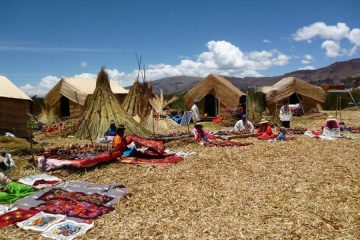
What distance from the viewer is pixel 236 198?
526 cm

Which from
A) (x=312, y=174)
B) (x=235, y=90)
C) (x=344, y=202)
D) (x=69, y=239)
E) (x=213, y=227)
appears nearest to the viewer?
(x=69, y=239)

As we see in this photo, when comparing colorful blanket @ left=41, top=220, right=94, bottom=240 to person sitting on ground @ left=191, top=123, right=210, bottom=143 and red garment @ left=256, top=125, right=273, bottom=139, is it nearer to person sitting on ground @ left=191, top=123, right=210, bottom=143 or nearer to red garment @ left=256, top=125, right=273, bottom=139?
person sitting on ground @ left=191, top=123, right=210, bottom=143

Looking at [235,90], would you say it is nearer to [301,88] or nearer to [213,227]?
[301,88]

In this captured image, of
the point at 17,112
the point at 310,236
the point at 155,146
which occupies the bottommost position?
the point at 310,236

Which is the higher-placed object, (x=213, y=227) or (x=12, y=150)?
(x=12, y=150)

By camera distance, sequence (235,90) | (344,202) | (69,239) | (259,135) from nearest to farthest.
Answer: (69,239)
(344,202)
(259,135)
(235,90)

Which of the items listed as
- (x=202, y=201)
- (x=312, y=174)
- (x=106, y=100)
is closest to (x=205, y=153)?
(x=312, y=174)

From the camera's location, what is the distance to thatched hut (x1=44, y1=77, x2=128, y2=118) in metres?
17.8

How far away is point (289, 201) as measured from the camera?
5.11 m

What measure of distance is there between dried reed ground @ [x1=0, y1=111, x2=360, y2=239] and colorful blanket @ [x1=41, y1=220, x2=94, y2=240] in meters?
0.11

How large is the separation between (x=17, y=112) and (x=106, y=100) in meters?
A: 2.46

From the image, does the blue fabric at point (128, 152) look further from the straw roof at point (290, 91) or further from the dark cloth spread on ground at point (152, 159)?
the straw roof at point (290, 91)

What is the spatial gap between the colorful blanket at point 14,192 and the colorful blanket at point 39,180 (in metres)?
0.24

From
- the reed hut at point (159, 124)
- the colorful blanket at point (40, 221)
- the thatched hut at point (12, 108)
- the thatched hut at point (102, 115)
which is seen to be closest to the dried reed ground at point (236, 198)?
the colorful blanket at point (40, 221)
